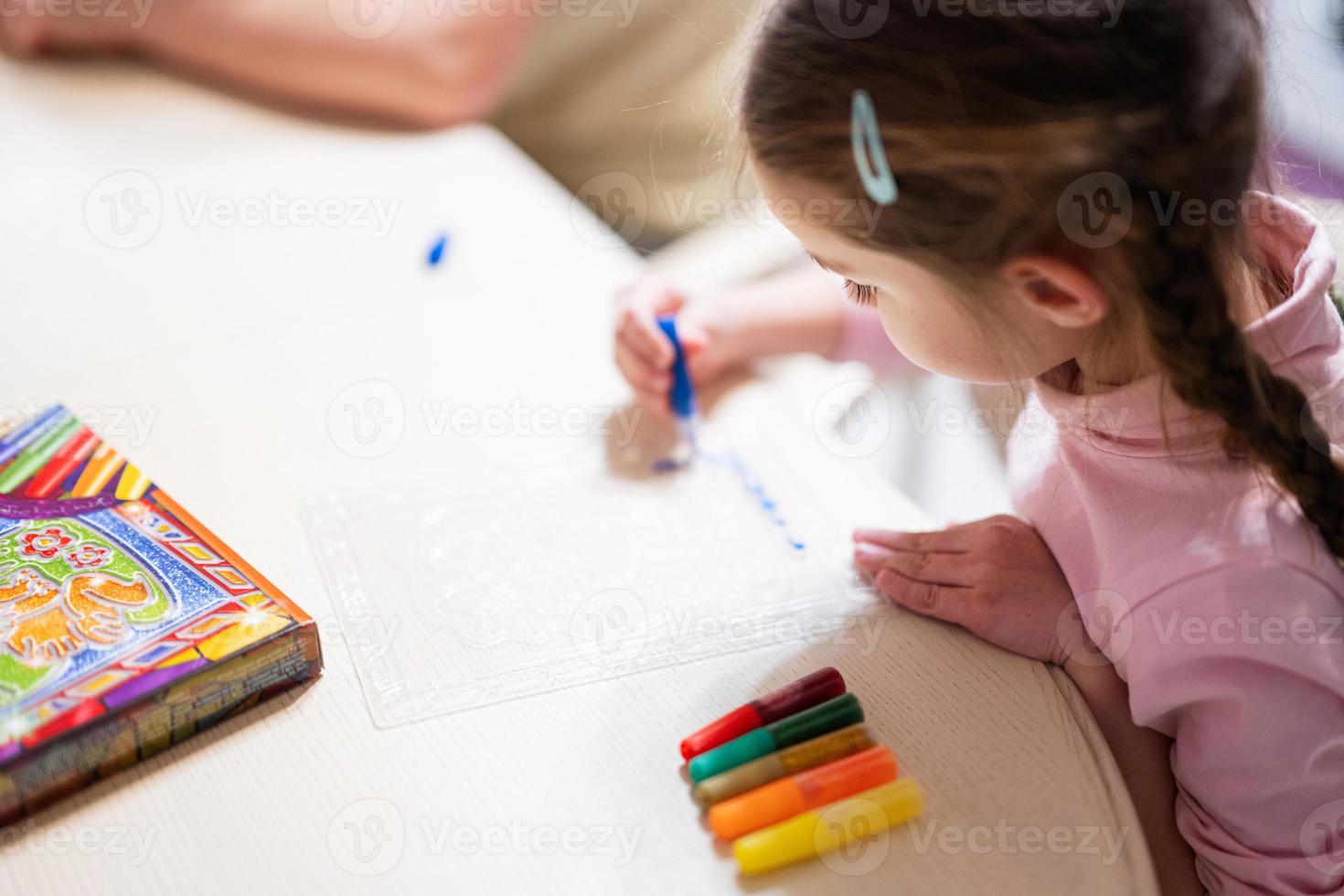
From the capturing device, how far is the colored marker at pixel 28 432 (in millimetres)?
604

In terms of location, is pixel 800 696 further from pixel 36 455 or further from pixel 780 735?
pixel 36 455

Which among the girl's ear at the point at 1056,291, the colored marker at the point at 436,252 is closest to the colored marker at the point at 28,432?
the colored marker at the point at 436,252

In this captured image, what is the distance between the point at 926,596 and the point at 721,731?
14cm

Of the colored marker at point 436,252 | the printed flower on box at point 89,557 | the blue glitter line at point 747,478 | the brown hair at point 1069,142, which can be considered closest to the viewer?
the brown hair at point 1069,142

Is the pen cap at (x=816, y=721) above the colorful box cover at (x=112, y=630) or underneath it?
underneath

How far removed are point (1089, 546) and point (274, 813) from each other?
406 mm

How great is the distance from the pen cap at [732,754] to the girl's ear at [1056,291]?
0.22 m

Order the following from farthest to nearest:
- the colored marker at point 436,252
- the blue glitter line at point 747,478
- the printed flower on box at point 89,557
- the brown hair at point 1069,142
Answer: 1. the colored marker at point 436,252
2. the blue glitter line at point 747,478
3. the printed flower on box at point 89,557
4. the brown hair at point 1069,142

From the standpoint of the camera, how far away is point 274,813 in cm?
49

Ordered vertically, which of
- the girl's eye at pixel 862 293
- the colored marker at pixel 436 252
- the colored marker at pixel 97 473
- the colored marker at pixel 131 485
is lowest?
the colored marker at pixel 436 252

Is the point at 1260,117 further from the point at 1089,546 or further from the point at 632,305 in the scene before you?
the point at 632,305

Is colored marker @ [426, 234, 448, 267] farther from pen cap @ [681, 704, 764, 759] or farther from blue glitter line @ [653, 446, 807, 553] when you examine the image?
pen cap @ [681, 704, 764, 759]

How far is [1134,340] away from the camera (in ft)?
1.66

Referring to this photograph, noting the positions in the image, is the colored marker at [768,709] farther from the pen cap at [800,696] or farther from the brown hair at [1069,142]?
the brown hair at [1069,142]
